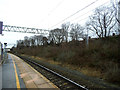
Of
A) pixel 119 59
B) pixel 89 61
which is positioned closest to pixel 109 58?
pixel 119 59

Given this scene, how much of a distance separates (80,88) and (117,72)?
3.12 meters

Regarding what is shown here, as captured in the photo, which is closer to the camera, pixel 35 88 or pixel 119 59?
pixel 35 88

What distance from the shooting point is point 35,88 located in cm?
521

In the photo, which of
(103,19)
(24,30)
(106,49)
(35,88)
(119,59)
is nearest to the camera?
(35,88)

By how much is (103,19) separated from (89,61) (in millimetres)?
22008

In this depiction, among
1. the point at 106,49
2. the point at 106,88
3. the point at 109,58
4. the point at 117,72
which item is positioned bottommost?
the point at 106,88

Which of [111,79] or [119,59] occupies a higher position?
[119,59]

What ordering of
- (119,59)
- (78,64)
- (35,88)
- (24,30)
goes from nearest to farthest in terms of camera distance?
(35,88), (119,59), (78,64), (24,30)

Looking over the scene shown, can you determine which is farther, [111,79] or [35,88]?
[111,79]

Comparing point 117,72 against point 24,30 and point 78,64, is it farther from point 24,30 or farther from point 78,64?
point 24,30

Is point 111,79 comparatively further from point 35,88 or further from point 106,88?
point 35,88

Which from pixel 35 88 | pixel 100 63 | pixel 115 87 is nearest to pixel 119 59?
pixel 100 63

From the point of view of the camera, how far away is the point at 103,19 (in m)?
28.1

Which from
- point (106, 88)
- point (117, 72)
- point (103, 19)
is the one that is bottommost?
point (106, 88)
